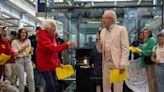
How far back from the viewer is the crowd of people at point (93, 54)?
14.3ft

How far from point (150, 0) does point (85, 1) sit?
1697 mm

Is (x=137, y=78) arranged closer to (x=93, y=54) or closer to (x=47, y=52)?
(x=93, y=54)

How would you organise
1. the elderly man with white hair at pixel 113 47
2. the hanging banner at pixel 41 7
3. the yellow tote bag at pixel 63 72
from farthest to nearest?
the hanging banner at pixel 41 7, the yellow tote bag at pixel 63 72, the elderly man with white hair at pixel 113 47

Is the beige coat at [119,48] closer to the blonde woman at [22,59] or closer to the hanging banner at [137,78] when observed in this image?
the blonde woman at [22,59]

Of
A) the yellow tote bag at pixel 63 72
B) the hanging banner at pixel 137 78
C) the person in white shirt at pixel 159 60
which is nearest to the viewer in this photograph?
the yellow tote bag at pixel 63 72

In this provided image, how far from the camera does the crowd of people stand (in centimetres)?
436

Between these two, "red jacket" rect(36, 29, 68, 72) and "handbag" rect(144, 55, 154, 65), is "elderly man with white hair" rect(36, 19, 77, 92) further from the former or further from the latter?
"handbag" rect(144, 55, 154, 65)

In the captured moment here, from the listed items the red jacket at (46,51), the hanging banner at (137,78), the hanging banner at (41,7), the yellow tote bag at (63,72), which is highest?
the hanging banner at (41,7)

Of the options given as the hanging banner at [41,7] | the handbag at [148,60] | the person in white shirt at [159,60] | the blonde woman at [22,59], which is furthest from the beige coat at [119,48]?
the hanging banner at [41,7]

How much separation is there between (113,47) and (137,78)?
272 centimetres

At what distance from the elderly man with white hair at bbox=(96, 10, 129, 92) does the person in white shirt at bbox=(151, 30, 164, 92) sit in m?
1.89

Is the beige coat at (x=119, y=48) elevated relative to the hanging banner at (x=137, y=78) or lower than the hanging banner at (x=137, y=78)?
elevated

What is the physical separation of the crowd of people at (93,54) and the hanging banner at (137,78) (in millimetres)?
278

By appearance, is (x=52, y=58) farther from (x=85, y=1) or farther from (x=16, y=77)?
(x=85, y=1)
